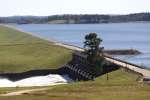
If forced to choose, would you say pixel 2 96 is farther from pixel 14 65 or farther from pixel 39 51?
pixel 39 51

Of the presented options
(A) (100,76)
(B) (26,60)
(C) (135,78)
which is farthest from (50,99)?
(B) (26,60)

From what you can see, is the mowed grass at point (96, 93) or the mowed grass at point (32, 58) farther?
the mowed grass at point (32, 58)

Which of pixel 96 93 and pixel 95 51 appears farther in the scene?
pixel 95 51

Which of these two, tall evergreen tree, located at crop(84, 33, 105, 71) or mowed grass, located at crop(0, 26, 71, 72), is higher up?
tall evergreen tree, located at crop(84, 33, 105, 71)

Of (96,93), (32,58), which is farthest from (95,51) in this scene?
(32,58)

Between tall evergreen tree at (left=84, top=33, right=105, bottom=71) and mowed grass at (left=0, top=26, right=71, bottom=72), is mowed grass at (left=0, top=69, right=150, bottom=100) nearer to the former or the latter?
tall evergreen tree at (left=84, top=33, right=105, bottom=71)

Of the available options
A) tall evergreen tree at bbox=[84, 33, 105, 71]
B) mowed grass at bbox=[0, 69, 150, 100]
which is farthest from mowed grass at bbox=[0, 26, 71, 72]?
mowed grass at bbox=[0, 69, 150, 100]

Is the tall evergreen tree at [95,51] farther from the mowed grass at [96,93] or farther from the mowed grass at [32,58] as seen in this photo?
the mowed grass at [32,58]

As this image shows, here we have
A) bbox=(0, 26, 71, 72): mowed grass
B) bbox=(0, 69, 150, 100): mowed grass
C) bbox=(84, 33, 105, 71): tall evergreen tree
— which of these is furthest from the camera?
bbox=(0, 26, 71, 72): mowed grass

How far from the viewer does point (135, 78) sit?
72.7 meters

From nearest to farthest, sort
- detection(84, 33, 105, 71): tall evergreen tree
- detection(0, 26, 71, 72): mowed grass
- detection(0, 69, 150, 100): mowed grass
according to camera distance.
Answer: detection(0, 69, 150, 100): mowed grass
detection(84, 33, 105, 71): tall evergreen tree
detection(0, 26, 71, 72): mowed grass

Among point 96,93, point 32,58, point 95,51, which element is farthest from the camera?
point 32,58

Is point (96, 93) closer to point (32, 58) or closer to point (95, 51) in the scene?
point (95, 51)

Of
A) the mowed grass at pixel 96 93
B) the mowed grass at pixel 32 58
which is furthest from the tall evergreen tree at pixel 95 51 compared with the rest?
the mowed grass at pixel 32 58
